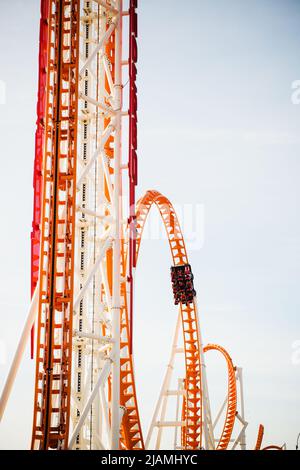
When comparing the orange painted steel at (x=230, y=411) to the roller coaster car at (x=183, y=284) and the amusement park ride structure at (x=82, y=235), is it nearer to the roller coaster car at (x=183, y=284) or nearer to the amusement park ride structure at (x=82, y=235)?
the roller coaster car at (x=183, y=284)

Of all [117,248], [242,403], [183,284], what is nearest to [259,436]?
[242,403]

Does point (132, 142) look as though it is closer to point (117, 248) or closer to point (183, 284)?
point (117, 248)

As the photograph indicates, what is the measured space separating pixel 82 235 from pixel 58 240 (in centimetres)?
154

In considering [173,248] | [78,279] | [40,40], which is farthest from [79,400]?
[173,248]

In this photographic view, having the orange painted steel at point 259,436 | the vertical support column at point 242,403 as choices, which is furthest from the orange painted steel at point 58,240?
the orange painted steel at point 259,436

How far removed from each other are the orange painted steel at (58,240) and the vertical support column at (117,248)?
3.91ft

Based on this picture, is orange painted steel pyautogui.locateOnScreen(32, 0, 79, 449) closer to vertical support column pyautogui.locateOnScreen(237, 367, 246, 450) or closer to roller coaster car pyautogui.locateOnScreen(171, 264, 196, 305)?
roller coaster car pyautogui.locateOnScreen(171, 264, 196, 305)

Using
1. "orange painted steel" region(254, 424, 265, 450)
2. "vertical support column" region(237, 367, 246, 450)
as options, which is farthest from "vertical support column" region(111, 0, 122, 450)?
"orange painted steel" region(254, 424, 265, 450)

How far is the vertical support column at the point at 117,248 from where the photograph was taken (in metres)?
12.8

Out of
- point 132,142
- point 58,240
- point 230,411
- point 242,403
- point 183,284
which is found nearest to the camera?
point 58,240

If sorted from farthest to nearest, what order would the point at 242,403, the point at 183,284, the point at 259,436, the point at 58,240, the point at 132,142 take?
the point at 259,436
the point at 242,403
the point at 183,284
the point at 132,142
the point at 58,240

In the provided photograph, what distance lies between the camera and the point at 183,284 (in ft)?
81.4

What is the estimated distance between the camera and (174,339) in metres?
24.0

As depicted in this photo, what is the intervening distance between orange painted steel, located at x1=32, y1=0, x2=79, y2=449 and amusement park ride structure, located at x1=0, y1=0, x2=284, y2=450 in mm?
19
